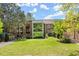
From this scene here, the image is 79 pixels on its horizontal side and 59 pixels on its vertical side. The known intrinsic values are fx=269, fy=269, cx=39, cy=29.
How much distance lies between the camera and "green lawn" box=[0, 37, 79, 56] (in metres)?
2.59

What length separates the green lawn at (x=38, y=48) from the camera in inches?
102

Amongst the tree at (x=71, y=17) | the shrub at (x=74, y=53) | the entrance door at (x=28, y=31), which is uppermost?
the tree at (x=71, y=17)

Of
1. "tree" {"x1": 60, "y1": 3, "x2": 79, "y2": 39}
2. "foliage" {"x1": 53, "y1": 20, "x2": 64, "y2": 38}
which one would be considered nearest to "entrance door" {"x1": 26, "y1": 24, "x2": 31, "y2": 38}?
"foliage" {"x1": 53, "y1": 20, "x2": 64, "y2": 38}

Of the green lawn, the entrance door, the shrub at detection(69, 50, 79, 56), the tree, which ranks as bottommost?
the shrub at detection(69, 50, 79, 56)

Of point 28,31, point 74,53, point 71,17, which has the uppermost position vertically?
point 71,17

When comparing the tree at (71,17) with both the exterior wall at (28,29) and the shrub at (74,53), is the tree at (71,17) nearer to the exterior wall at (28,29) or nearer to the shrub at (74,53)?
the shrub at (74,53)

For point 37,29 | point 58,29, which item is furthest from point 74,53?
point 37,29

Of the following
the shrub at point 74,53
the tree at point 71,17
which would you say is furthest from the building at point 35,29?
the shrub at point 74,53

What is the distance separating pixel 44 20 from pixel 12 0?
364mm

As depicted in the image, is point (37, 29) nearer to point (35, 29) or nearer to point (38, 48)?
point (35, 29)

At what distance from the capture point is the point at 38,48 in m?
2.60

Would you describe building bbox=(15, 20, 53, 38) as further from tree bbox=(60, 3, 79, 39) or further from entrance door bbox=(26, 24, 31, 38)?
tree bbox=(60, 3, 79, 39)

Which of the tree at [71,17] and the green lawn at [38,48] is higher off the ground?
the tree at [71,17]

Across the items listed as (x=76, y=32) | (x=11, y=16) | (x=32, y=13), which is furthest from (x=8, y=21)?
(x=76, y=32)
